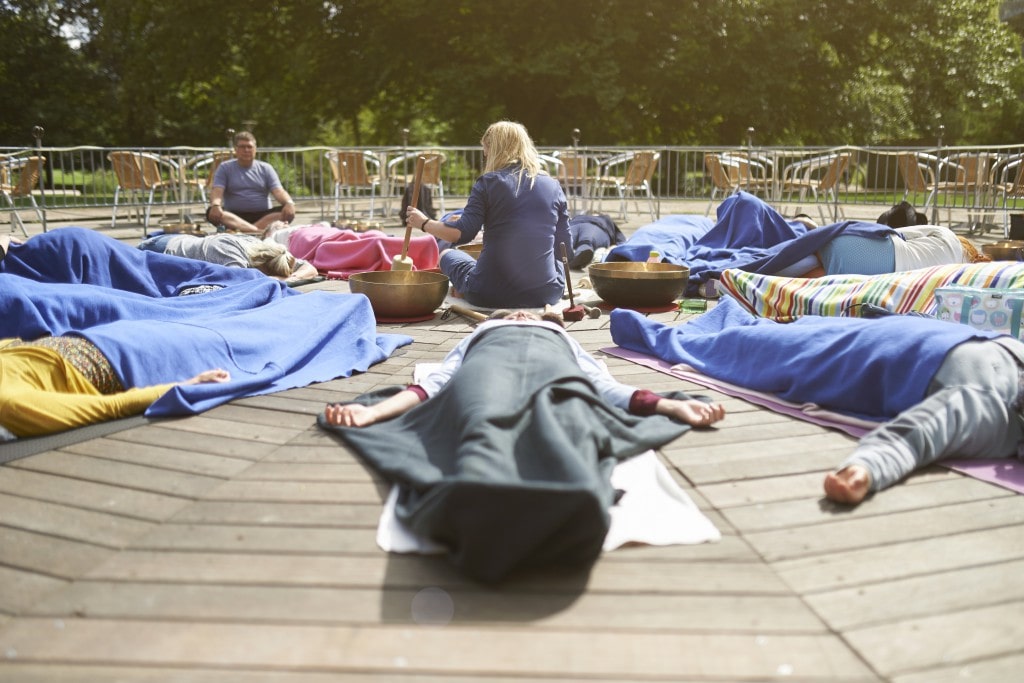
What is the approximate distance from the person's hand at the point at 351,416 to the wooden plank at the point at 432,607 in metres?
0.98

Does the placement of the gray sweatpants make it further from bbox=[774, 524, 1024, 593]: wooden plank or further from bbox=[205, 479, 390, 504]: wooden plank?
bbox=[205, 479, 390, 504]: wooden plank

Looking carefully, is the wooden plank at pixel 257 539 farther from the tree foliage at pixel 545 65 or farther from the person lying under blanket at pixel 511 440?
the tree foliage at pixel 545 65

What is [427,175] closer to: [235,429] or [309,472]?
[235,429]

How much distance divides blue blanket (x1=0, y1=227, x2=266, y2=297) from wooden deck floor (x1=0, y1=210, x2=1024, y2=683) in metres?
2.05

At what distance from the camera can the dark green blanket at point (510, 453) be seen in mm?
1890

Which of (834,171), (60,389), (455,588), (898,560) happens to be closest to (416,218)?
(60,389)

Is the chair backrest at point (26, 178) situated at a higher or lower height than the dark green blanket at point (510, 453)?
higher

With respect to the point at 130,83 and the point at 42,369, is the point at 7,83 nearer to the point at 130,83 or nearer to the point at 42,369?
the point at 130,83

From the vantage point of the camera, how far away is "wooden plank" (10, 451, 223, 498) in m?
2.49

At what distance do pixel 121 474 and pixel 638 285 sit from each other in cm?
326

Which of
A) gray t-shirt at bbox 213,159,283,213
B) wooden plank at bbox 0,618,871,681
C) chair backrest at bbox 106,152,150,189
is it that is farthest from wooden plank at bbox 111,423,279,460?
chair backrest at bbox 106,152,150,189

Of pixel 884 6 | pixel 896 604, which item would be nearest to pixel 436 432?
pixel 896 604

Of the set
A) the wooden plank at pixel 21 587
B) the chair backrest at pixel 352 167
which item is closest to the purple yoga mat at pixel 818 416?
the wooden plank at pixel 21 587

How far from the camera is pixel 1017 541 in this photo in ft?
7.11
